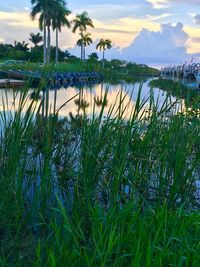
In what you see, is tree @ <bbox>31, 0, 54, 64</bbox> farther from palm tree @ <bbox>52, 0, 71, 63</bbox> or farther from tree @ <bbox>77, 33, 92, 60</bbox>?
tree @ <bbox>77, 33, 92, 60</bbox>

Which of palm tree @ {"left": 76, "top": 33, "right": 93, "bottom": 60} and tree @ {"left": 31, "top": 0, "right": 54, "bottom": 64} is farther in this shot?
palm tree @ {"left": 76, "top": 33, "right": 93, "bottom": 60}

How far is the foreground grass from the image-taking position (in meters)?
3.19

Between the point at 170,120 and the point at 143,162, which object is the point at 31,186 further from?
the point at 170,120

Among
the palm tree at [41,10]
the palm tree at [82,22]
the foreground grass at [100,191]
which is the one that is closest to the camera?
the foreground grass at [100,191]

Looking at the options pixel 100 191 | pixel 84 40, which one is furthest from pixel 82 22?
pixel 100 191

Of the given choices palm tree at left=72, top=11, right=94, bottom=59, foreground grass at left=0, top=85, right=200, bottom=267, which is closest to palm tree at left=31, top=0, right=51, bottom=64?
palm tree at left=72, top=11, right=94, bottom=59

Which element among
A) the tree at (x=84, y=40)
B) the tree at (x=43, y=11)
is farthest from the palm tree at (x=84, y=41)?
the tree at (x=43, y=11)

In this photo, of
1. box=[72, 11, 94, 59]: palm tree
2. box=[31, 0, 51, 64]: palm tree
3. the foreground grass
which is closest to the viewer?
the foreground grass

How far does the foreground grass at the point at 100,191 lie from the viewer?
3191 mm

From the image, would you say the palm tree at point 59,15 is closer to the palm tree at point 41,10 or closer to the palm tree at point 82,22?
the palm tree at point 41,10

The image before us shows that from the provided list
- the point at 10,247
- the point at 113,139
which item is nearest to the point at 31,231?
the point at 10,247

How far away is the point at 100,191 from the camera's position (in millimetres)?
4547

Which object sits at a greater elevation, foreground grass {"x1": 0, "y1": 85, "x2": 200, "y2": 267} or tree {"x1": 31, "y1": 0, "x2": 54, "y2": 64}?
tree {"x1": 31, "y1": 0, "x2": 54, "y2": 64}

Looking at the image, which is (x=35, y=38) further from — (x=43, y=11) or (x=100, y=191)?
(x=100, y=191)
